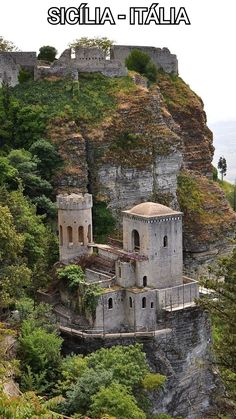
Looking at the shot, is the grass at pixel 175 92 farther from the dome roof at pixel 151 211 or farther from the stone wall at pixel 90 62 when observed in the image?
the dome roof at pixel 151 211

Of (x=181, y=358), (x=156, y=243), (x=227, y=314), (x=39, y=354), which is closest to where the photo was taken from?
(x=227, y=314)

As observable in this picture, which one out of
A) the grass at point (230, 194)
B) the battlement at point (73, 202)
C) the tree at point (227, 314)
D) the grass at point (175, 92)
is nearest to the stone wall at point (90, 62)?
the grass at point (175, 92)

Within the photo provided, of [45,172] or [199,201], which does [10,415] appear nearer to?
[45,172]

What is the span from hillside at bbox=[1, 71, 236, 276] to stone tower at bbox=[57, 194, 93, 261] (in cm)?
921

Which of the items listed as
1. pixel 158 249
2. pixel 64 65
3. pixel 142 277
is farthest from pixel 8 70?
pixel 142 277

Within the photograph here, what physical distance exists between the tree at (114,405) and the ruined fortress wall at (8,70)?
1343 inches

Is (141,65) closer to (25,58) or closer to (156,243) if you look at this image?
(25,58)

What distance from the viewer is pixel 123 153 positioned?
5700cm

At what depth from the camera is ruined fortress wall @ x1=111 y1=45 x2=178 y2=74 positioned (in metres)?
67.8

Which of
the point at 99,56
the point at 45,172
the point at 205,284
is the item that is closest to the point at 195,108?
the point at 99,56

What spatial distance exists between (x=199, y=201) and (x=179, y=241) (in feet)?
61.3

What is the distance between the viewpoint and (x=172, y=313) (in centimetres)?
4053

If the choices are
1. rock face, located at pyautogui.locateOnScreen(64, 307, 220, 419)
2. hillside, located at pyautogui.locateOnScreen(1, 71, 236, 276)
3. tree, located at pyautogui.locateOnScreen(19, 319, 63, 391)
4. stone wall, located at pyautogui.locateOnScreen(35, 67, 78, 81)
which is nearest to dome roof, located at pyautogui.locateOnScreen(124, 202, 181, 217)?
rock face, located at pyautogui.locateOnScreen(64, 307, 220, 419)

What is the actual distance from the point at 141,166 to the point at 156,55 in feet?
54.8
